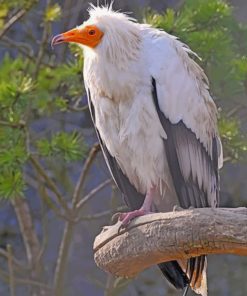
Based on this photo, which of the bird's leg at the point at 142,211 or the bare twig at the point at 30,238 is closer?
the bird's leg at the point at 142,211

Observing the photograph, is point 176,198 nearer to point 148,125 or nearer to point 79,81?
point 148,125

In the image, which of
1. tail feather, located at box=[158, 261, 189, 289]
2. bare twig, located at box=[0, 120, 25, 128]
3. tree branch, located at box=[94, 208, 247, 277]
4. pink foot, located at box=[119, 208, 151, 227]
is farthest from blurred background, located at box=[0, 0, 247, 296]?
tree branch, located at box=[94, 208, 247, 277]

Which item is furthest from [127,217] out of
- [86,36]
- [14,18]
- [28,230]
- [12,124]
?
[28,230]

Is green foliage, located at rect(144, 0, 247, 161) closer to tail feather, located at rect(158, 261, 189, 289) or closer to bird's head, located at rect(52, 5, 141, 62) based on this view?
bird's head, located at rect(52, 5, 141, 62)

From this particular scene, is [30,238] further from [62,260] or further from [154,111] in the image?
[154,111]

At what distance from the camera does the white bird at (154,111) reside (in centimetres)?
268

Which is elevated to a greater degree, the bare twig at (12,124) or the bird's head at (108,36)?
the bird's head at (108,36)

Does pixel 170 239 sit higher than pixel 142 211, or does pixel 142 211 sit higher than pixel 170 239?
pixel 170 239

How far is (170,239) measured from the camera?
85.0 inches

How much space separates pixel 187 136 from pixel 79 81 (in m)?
0.84

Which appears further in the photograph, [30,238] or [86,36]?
[30,238]

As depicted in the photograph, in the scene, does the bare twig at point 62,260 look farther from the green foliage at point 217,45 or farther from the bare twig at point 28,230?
the green foliage at point 217,45

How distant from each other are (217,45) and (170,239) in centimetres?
125

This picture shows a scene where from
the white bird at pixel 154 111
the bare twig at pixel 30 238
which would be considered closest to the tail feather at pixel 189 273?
the white bird at pixel 154 111
